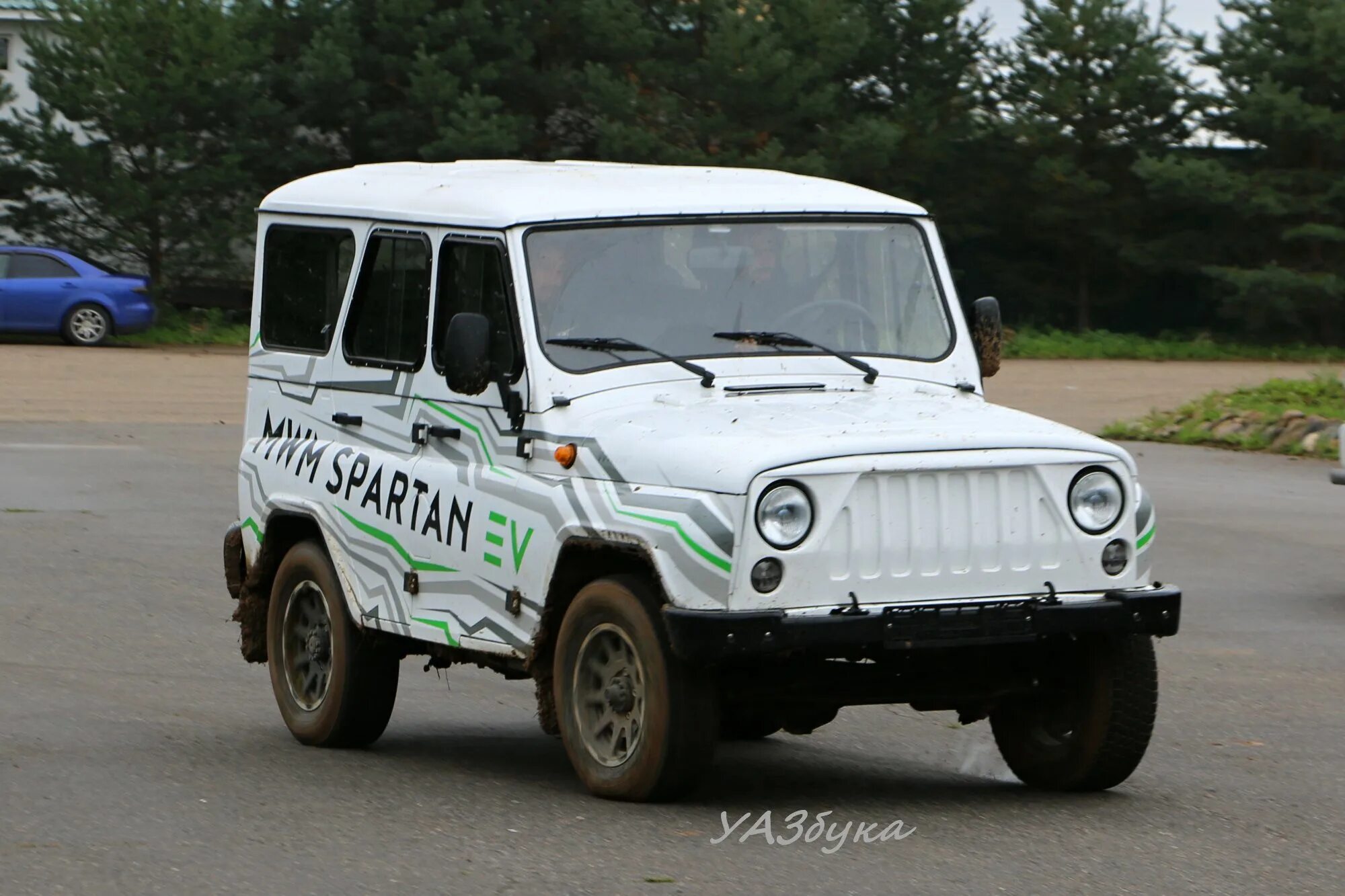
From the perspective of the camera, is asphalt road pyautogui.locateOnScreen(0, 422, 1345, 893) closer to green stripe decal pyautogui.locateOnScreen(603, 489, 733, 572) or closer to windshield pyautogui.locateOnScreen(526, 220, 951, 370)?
green stripe decal pyautogui.locateOnScreen(603, 489, 733, 572)

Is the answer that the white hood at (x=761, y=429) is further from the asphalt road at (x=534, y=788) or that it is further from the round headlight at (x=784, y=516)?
the asphalt road at (x=534, y=788)

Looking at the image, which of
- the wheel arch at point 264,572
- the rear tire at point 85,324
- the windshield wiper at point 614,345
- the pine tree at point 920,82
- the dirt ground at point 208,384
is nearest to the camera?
the windshield wiper at point 614,345

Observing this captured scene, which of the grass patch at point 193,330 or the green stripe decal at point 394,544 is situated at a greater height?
the green stripe decal at point 394,544

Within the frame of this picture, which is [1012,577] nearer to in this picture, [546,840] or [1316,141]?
[546,840]

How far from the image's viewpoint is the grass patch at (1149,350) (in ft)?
135

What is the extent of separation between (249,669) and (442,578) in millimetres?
3250

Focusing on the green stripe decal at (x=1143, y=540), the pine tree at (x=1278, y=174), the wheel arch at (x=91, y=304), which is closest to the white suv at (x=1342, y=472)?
the green stripe decal at (x=1143, y=540)

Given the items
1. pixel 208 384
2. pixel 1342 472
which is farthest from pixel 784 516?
pixel 208 384

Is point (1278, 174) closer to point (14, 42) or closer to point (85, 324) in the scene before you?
point (85, 324)

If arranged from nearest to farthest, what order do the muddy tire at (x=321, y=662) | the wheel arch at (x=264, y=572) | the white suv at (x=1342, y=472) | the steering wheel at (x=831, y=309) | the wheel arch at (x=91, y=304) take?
the steering wheel at (x=831, y=309)
the muddy tire at (x=321, y=662)
the wheel arch at (x=264, y=572)
the white suv at (x=1342, y=472)
the wheel arch at (x=91, y=304)

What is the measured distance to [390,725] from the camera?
9312mm

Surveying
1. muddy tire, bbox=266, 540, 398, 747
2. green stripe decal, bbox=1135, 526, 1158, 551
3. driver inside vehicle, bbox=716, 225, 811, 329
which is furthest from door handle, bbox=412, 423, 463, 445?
green stripe decal, bbox=1135, 526, 1158, 551

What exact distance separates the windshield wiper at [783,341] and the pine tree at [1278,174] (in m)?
34.7

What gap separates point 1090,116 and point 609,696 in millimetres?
38863
